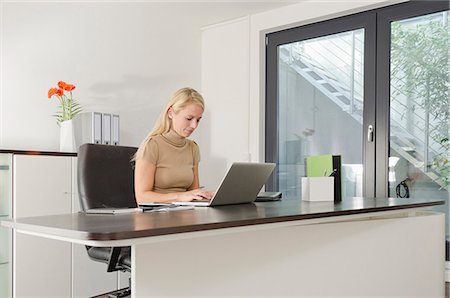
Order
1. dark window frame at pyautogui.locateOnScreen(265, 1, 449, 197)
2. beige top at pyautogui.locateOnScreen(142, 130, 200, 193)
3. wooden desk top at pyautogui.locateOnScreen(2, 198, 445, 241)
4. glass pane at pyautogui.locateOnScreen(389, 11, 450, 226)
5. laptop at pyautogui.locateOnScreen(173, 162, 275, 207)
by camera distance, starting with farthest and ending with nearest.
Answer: dark window frame at pyautogui.locateOnScreen(265, 1, 449, 197), glass pane at pyautogui.locateOnScreen(389, 11, 450, 226), beige top at pyautogui.locateOnScreen(142, 130, 200, 193), laptop at pyautogui.locateOnScreen(173, 162, 275, 207), wooden desk top at pyautogui.locateOnScreen(2, 198, 445, 241)

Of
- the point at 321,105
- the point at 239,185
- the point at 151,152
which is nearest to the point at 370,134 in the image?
the point at 321,105

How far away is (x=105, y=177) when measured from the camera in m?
2.71

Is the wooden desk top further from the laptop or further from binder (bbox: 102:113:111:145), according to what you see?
binder (bbox: 102:113:111:145)

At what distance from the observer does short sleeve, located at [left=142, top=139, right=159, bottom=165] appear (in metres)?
2.52

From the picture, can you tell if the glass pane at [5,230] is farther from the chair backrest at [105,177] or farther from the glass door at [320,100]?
the glass door at [320,100]

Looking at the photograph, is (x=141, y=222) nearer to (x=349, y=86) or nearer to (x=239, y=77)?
(x=349, y=86)

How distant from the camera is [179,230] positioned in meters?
1.30

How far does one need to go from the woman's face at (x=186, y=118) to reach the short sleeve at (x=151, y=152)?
0.15 meters

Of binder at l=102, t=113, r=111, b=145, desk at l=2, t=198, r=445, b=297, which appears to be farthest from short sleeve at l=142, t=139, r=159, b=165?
binder at l=102, t=113, r=111, b=145

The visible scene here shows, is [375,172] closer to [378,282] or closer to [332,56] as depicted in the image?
[332,56]

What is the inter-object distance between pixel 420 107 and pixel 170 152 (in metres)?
2.18

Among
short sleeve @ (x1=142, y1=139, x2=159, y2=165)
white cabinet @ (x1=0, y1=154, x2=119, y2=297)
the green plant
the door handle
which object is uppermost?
the green plant

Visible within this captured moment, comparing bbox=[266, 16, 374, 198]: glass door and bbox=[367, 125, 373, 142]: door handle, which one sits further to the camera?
bbox=[266, 16, 374, 198]: glass door

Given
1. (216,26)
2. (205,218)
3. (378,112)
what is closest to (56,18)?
(216,26)
